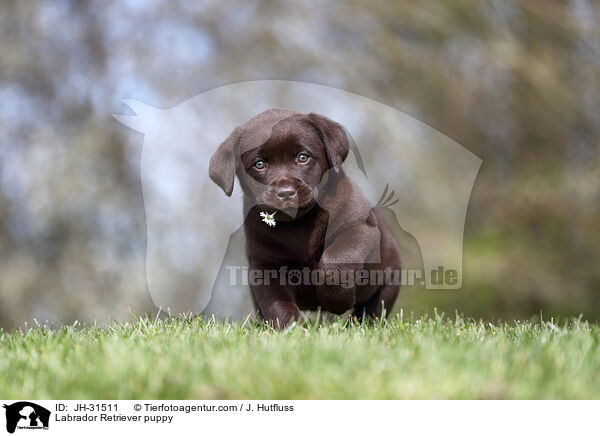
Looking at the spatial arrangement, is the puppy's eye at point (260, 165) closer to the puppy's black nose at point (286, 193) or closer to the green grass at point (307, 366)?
the puppy's black nose at point (286, 193)

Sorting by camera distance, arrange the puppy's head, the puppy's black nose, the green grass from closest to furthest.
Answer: the green grass → the puppy's black nose → the puppy's head

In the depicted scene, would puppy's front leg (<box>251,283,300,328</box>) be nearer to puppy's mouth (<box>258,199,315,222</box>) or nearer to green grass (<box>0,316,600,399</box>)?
green grass (<box>0,316,600,399</box>)

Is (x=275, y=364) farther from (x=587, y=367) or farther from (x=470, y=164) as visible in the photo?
(x=470, y=164)

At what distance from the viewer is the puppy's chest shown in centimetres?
304

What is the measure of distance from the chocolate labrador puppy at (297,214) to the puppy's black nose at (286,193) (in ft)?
0.18

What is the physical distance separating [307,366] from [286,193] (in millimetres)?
1049

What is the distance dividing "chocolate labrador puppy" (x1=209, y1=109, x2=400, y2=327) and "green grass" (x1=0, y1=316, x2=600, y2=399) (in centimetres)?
32

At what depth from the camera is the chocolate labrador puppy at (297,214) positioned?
2963mm

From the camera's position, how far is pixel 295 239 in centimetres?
304

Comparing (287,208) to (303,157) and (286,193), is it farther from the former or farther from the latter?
(303,157)
